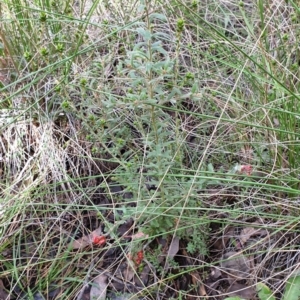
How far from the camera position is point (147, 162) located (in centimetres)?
157

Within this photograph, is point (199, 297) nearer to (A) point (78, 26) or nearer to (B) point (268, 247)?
(B) point (268, 247)

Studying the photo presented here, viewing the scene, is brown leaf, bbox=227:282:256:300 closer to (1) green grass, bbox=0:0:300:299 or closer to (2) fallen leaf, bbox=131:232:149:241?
(1) green grass, bbox=0:0:300:299

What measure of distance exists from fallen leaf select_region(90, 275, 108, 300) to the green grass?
0.06 ft

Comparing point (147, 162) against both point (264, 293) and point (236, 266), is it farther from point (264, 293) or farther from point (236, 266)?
point (264, 293)

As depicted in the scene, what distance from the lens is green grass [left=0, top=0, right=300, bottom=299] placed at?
1372mm

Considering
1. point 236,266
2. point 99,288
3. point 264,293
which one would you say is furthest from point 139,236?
point 264,293

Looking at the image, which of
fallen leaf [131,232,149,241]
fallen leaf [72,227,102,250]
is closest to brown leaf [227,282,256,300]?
fallen leaf [131,232,149,241]

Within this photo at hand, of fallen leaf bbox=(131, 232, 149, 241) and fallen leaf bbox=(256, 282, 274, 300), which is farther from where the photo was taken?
fallen leaf bbox=(131, 232, 149, 241)

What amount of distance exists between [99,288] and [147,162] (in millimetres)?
420

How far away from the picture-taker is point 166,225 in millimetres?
1449

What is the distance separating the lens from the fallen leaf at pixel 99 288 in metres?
1.48

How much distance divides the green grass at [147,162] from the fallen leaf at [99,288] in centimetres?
2

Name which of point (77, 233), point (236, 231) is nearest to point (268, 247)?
point (236, 231)

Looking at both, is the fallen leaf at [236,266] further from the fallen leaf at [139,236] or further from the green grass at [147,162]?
the fallen leaf at [139,236]
